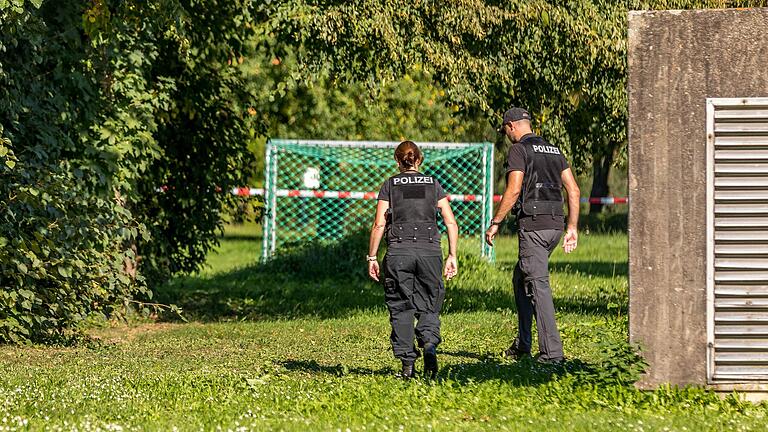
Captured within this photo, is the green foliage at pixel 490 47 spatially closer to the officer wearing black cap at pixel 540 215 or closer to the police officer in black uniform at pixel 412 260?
the officer wearing black cap at pixel 540 215

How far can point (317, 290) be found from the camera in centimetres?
1875

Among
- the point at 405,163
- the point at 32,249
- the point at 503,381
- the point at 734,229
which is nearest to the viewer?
the point at 734,229

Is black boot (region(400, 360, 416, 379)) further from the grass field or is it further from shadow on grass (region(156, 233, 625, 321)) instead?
shadow on grass (region(156, 233, 625, 321))

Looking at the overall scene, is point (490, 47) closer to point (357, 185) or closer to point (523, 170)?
point (523, 170)

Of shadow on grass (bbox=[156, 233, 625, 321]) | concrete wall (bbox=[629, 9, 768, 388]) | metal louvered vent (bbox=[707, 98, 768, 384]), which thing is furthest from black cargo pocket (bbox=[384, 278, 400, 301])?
shadow on grass (bbox=[156, 233, 625, 321])

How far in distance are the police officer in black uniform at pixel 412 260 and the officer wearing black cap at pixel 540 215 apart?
1.88ft

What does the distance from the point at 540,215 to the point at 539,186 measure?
0.71ft

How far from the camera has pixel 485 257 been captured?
21266 mm

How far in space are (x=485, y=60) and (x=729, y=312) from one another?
5.88m

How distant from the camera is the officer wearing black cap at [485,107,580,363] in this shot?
9305 millimetres

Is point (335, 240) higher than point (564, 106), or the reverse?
point (564, 106)

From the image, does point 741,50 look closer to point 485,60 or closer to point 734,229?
point 734,229

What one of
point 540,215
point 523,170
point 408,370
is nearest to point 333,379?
point 408,370

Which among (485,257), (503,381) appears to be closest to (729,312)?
(503,381)
